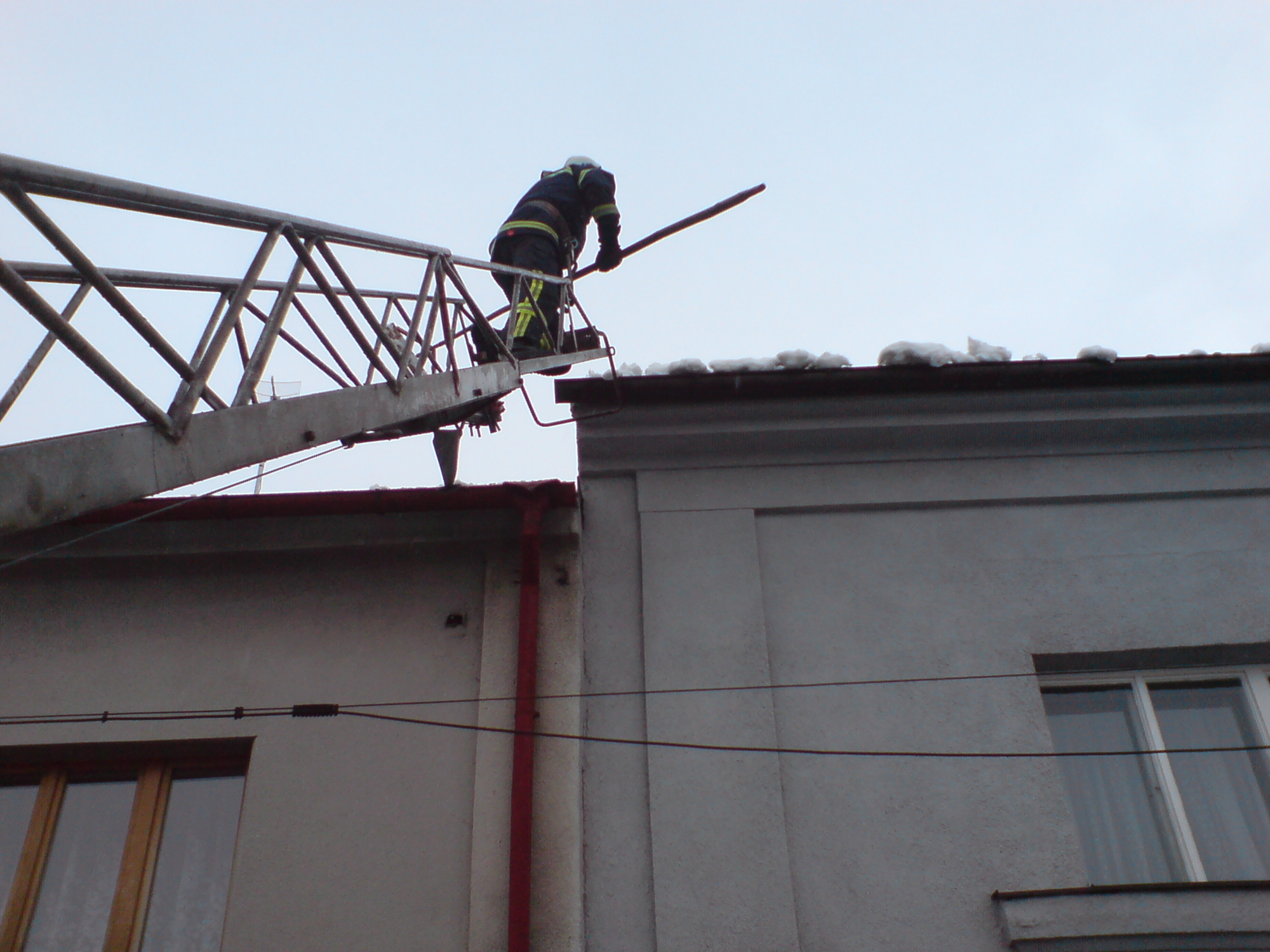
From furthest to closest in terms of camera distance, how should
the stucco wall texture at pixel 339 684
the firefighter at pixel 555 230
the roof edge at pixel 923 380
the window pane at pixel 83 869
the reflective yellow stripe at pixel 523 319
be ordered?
the firefighter at pixel 555 230, the reflective yellow stripe at pixel 523 319, the roof edge at pixel 923 380, the window pane at pixel 83 869, the stucco wall texture at pixel 339 684

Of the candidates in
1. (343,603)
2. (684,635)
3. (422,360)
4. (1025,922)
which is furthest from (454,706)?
(1025,922)

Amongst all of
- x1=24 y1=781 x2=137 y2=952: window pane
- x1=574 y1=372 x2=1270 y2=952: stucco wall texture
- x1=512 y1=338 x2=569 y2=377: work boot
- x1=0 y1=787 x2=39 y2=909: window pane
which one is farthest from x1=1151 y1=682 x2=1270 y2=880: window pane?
x1=0 y1=787 x2=39 y2=909: window pane

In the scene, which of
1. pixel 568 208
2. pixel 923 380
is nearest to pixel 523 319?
pixel 568 208

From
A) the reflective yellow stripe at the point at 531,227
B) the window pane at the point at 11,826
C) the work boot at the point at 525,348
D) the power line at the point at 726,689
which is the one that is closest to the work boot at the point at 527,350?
the work boot at the point at 525,348

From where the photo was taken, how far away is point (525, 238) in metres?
6.94

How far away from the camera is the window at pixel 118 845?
4.50 m

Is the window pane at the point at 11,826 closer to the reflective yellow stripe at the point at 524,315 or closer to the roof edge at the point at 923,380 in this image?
the roof edge at the point at 923,380

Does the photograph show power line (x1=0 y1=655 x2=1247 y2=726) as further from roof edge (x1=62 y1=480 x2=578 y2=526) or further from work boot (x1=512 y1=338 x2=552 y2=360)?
work boot (x1=512 y1=338 x2=552 y2=360)

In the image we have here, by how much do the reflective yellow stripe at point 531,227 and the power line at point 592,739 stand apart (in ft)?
11.2

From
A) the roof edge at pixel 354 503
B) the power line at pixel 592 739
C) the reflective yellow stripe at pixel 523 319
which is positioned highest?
the reflective yellow stripe at pixel 523 319

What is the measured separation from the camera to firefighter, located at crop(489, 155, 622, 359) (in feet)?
22.3

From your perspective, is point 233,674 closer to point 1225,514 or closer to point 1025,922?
point 1025,922

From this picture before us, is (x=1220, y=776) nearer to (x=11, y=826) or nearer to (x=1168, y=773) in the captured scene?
(x=1168, y=773)

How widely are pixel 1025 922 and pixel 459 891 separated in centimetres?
227
